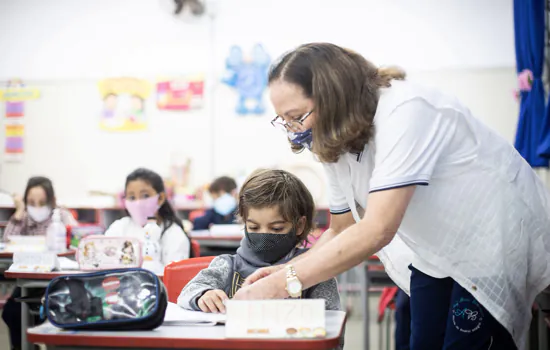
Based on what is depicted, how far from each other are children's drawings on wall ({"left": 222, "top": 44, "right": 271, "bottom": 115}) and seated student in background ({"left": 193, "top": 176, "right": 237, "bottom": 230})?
1812mm

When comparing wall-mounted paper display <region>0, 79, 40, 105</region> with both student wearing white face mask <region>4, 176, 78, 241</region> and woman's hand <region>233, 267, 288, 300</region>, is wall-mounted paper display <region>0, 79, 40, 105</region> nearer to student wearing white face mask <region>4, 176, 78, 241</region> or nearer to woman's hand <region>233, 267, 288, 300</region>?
student wearing white face mask <region>4, 176, 78, 241</region>

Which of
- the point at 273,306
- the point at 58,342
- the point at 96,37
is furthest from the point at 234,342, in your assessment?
the point at 96,37

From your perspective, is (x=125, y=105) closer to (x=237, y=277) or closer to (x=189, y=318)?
(x=237, y=277)

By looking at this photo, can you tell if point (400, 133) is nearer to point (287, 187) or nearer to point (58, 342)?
point (287, 187)

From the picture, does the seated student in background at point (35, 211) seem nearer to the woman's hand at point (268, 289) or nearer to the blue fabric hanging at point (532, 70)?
the woman's hand at point (268, 289)

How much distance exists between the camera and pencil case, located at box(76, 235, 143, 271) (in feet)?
7.84

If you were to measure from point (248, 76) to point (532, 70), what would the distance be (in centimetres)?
351

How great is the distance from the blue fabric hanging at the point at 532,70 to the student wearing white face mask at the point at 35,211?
292cm

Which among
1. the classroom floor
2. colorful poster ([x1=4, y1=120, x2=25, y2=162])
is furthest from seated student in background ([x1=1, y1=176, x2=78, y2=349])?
colorful poster ([x1=4, y1=120, x2=25, y2=162])

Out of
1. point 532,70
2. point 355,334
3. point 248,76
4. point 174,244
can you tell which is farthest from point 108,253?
point 248,76

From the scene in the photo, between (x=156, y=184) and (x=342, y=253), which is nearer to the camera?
(x=342, y=253)

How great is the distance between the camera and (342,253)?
1.14 m

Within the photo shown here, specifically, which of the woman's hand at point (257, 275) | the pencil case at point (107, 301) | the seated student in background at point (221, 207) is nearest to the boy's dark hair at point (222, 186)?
the seated student in background at point (221, 207)

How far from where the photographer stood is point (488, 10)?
663 centimetres
